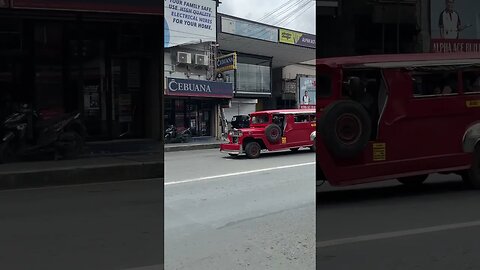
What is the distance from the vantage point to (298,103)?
104 cm

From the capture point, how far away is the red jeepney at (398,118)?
1096 millimetres

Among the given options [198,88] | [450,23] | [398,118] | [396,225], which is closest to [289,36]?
[198,88]

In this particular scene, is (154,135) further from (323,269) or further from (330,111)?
(323,269)

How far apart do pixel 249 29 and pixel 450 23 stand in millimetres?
553

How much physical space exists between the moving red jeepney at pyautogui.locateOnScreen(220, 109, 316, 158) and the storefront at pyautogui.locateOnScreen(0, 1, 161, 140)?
170 millimetres

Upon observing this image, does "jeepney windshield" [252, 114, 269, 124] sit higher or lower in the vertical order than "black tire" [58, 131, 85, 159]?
higher

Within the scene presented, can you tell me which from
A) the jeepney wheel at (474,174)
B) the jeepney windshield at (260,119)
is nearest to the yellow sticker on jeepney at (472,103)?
the jeepney wheel at (474,174)

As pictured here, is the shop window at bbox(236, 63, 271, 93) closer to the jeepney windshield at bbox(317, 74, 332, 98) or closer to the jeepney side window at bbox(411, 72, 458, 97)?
the jeepney windshield at bbox(317, 74, 332, 98)

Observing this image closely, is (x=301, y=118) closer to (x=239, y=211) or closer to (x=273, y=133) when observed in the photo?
(x=273, y=133)

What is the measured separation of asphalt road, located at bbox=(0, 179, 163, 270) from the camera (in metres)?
1.00

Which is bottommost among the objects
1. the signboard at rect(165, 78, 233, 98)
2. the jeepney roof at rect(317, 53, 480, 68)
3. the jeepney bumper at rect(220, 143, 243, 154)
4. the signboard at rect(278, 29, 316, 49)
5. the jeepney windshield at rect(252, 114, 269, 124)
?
the jeepney bumper at rect(220, 143, 243, 154)

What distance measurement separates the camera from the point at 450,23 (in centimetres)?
120

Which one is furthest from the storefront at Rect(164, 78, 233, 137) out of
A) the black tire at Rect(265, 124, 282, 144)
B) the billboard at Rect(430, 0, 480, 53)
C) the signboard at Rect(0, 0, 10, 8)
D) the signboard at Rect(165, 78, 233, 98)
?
the billboard at Rect(430, 0, 480, 53)

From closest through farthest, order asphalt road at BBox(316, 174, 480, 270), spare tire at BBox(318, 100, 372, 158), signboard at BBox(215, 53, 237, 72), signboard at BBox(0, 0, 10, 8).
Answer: signboard at BBox(0, 0, 10, 8) < signboard at BBox(215, 53, 237, 72) < spare tire at BBox(318, 100, 372, 158) < asphalt road at BBox(316, 174, 480, 270)
